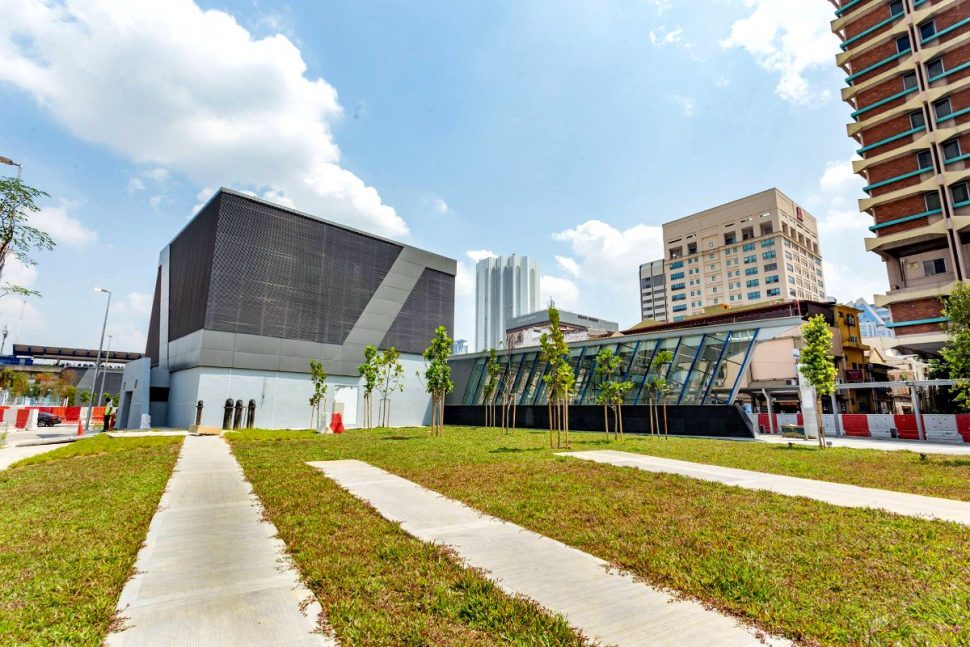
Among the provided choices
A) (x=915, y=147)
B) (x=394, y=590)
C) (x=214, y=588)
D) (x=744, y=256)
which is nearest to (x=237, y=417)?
(x=214, y=588)

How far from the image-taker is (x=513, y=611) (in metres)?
3.60

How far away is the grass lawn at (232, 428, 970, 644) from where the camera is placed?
3617 millimetres

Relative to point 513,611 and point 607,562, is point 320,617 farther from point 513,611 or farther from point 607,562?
point 607,562

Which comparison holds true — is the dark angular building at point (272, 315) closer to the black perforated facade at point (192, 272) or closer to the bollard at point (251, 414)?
the black perforated facade at point (192, 272)

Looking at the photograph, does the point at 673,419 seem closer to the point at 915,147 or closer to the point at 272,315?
the point at 272,315

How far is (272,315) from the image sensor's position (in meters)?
35.5

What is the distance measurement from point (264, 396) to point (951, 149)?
2503 inches

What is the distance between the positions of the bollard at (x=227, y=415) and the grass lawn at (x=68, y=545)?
21.6m

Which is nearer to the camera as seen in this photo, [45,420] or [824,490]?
[824,490]

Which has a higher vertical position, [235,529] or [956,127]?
[956,127]

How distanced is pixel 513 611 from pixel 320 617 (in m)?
1.61

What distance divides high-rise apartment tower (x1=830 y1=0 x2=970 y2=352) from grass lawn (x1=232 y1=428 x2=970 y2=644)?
144ft

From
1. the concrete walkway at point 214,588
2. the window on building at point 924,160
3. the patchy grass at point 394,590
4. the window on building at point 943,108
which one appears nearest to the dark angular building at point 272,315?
the concrete walkway at point 214,588

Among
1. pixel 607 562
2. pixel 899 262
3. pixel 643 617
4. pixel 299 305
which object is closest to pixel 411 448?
pixel 607 562
